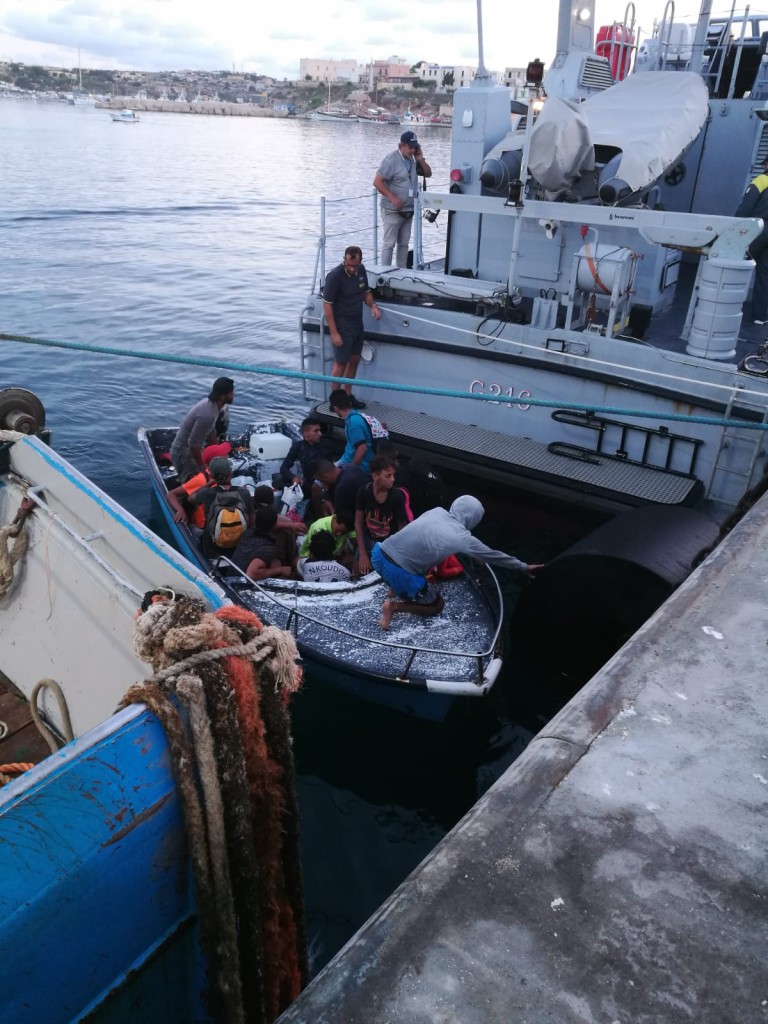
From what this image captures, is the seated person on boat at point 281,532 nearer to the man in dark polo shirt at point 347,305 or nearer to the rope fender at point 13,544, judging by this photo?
the man in dark polo shirt at point 347,305

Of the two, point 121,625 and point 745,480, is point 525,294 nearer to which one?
point 745,480

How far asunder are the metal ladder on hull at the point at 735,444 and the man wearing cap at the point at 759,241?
2.15 metres

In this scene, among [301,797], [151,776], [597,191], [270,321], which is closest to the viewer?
[151,776]

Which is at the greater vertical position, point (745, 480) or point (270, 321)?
point (745, 480)

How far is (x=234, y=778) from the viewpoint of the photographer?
7.38 feet

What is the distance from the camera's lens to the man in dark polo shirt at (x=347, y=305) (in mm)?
8637

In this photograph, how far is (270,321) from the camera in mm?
20469

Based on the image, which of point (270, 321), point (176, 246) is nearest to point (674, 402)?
point (270, 321)

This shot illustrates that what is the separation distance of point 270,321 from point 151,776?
1941cm

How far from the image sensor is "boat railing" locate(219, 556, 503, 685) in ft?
17.3

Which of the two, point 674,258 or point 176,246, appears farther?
Answer: point 176,246

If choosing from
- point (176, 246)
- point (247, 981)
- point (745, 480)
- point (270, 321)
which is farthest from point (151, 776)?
point (176, 246)

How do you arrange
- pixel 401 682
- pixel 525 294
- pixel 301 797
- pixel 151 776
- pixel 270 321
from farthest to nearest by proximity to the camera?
1. pixel 270 321
2. pixel 525 294
3. pixel 301 797
4. pixel 401 682
5. pixel 151 776

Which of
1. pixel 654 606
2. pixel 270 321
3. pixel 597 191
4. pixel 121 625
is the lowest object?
pixel 270 321
